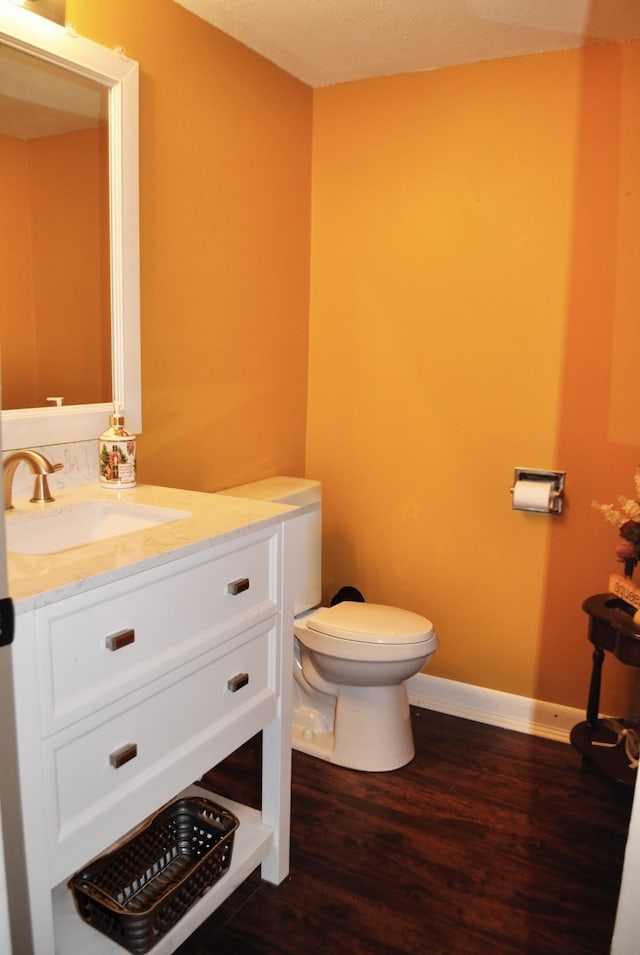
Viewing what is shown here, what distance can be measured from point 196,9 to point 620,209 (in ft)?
4.58

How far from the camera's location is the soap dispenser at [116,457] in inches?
71.8

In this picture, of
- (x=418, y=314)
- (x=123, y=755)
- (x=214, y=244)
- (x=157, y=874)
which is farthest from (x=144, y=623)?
(x=418, y=314)

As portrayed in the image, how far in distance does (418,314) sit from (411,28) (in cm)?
89

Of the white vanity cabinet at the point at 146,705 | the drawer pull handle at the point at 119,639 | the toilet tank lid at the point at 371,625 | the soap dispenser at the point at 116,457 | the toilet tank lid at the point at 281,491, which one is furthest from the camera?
the toilet tank lid at the point at 281,491

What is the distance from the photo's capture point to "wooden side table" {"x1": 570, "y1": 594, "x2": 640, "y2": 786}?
2.09m

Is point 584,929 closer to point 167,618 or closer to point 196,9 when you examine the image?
point 167,618

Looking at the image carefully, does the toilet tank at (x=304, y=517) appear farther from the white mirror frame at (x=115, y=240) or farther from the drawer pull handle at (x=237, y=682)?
the drawer pull handle at (x=237, y=682)

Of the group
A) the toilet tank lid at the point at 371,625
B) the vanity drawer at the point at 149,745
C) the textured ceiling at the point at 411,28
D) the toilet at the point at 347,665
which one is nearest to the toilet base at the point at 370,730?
the toilet at the point at 347,665

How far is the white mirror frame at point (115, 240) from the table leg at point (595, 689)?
61.4 inches

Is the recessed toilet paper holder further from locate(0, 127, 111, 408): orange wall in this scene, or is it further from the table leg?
locate(0, 127, 111, 408): orange wall

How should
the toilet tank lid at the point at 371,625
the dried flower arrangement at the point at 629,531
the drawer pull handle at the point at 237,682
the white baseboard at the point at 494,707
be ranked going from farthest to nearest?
1. the white baseboard at the point at 494,707
2. the toilet tank lid at the point at 371,625
3. the dried flower arrangement at the point at 629,531
4. the drawer pull handle at the point at 237,682

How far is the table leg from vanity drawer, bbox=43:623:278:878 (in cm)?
112

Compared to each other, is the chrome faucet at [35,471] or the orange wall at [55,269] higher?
the orange wall at [55,269]

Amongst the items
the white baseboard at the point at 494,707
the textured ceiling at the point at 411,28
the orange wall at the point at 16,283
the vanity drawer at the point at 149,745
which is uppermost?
the textured ceiling at the point at 411,28
